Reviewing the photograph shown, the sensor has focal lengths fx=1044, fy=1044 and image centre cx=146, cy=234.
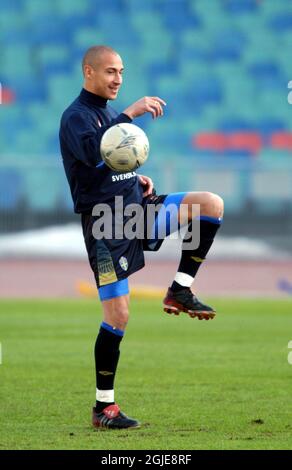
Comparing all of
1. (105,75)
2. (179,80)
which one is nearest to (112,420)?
(105,75)

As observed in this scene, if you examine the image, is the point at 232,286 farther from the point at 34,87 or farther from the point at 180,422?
the point at 180,422

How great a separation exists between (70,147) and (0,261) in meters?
16.4

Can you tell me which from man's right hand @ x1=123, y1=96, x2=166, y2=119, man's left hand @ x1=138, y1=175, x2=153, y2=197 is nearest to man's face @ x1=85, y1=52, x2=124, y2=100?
man's right hand @ x1=123, y1=96, x2=166, y2=119

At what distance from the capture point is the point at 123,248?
6.91m

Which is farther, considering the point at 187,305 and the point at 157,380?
the point at 157,380

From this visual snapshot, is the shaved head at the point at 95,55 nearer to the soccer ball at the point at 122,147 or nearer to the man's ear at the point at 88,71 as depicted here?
the man's ear at the point at 88,71

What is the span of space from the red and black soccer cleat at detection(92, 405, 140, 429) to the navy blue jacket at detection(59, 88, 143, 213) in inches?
51.7

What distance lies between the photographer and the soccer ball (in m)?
6.46

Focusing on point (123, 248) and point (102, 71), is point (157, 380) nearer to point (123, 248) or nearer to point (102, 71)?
point (123, 248)

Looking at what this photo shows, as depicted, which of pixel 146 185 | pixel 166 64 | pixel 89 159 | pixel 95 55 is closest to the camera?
pixel 89 159

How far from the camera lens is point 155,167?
74.4ft

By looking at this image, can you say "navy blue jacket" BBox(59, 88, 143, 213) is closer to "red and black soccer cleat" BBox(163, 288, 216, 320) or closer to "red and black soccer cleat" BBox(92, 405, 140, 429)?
"red and black soccer cleat" BBox(163, 288, 216, 320)

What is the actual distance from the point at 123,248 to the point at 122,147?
775mm

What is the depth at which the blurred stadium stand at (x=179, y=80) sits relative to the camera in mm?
22906
